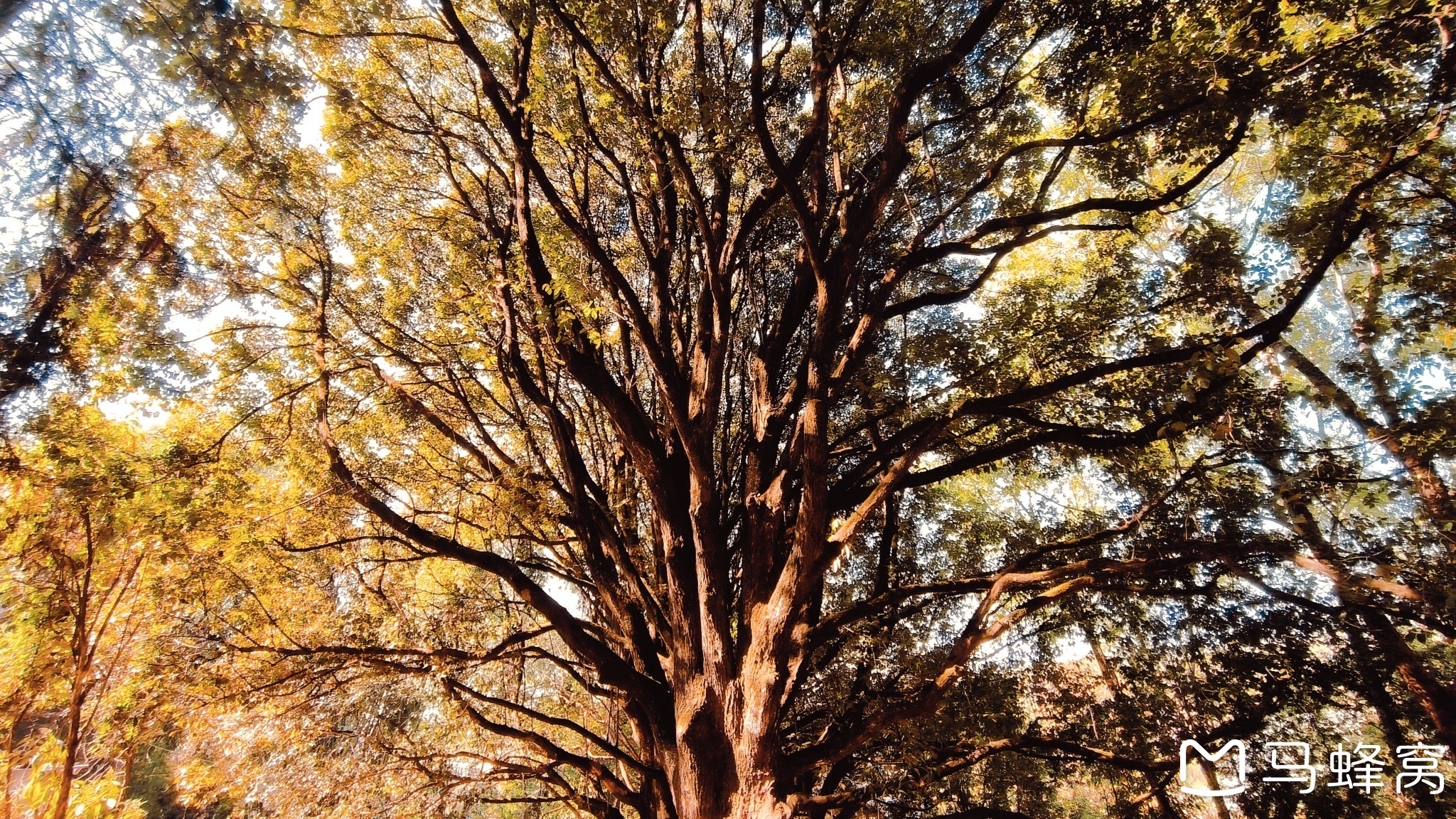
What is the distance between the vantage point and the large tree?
134 inches

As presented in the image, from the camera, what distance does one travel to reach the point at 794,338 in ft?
19.6

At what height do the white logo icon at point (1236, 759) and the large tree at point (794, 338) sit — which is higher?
the large tree at point (794, 338)

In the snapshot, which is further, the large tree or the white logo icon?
the white logo icon

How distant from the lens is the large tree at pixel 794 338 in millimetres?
3412

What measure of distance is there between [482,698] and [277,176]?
4.06 meters

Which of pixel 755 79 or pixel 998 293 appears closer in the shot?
pixel 755 79

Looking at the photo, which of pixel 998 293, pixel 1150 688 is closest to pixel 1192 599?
pixel 1150 688

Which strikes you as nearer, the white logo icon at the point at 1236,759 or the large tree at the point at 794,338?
Answer: the large tree at the point at 794,338

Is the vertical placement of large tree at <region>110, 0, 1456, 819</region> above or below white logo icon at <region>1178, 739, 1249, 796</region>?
above

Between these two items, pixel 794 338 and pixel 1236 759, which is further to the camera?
pixel 794 338

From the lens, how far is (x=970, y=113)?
5035 mm

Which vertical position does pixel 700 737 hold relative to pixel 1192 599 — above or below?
below

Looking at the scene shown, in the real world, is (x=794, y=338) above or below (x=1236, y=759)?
above

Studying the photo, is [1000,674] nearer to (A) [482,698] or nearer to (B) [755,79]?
(A) [482,698]
